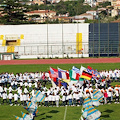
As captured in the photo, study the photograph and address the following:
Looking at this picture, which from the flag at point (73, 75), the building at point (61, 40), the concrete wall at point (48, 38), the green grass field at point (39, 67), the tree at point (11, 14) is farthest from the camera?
the tree at point (11, 14)

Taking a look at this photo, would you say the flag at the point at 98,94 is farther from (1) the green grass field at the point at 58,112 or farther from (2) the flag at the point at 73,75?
(2) the flag at the point at 73,75

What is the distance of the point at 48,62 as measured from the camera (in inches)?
1981

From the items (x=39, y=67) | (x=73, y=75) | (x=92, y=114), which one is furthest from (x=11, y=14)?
(x=92, y=114)

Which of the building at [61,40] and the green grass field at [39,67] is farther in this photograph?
the building at [61,40]

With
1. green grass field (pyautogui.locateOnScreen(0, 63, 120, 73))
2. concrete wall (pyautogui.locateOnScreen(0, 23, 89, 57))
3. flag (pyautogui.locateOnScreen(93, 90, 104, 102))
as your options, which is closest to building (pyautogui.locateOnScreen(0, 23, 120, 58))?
concrete wall (pyautogui.locateOnScreen(0, 23, 89, 57))

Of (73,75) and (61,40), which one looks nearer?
(73,75)

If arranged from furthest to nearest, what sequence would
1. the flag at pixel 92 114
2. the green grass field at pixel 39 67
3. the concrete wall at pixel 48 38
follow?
the concrete wall at pixel 48 38 → the green grass field at pixel 39 67 → the flag at pixel 92 114

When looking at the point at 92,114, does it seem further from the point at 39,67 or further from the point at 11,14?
the point at 11,14

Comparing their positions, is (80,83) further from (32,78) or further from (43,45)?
(43,45)

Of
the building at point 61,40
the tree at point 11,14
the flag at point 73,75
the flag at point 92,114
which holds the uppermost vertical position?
the tree at point 11,14

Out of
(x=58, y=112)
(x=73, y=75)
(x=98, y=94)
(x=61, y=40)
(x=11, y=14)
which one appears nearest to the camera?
(x=98, y=94)

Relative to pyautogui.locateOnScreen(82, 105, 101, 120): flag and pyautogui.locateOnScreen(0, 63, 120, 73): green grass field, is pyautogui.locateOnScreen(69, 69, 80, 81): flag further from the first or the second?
pyautogui.locateOnScreen(0, 63, 120, 73): green grass field

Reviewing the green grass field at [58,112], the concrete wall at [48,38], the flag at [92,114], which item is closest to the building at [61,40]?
the concrete wall at [48,38]

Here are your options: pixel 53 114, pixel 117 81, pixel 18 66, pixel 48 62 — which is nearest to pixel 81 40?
pixel 48 62
